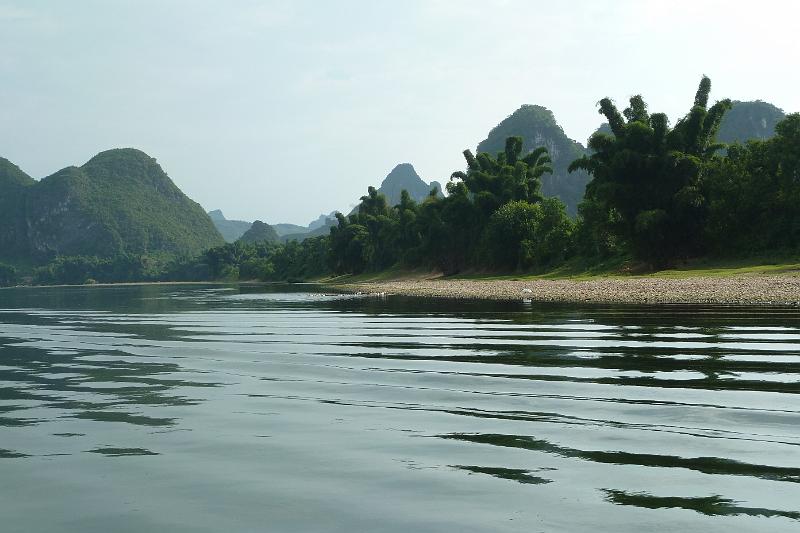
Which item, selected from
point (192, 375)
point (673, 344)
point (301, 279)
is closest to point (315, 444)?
point (192, 375)

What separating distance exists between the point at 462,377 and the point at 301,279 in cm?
13553

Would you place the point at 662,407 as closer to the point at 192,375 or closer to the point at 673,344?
the point at 673,344

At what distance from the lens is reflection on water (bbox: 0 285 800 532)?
5.09 m

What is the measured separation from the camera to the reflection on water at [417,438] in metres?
5.09

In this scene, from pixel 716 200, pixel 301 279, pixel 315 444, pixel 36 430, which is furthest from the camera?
pixel 301 279

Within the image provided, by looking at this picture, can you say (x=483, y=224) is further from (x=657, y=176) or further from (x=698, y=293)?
(x=698, y=293)

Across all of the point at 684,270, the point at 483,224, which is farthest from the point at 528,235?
the point at 684,270

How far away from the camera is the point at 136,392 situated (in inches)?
424

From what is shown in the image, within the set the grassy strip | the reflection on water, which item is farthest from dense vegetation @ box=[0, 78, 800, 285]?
the reflection on water

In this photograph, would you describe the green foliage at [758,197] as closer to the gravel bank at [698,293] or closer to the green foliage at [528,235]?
the gravel bank at [698,293]

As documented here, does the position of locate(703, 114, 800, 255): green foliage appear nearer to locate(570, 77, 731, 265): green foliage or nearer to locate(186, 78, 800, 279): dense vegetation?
locate(186, 78, 800, 279): dense vegetation

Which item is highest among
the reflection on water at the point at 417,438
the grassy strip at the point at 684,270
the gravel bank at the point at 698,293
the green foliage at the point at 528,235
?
the green foliage at the point at 528,235

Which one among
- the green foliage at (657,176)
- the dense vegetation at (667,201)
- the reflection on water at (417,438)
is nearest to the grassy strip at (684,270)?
the dense vegetation at (667,201)

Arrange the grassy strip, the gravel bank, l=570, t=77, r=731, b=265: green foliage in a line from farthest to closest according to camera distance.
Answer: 1. l=570, t=77, r=731, b=265: green foliage
2. the grassy strip
3. the gravel bank
